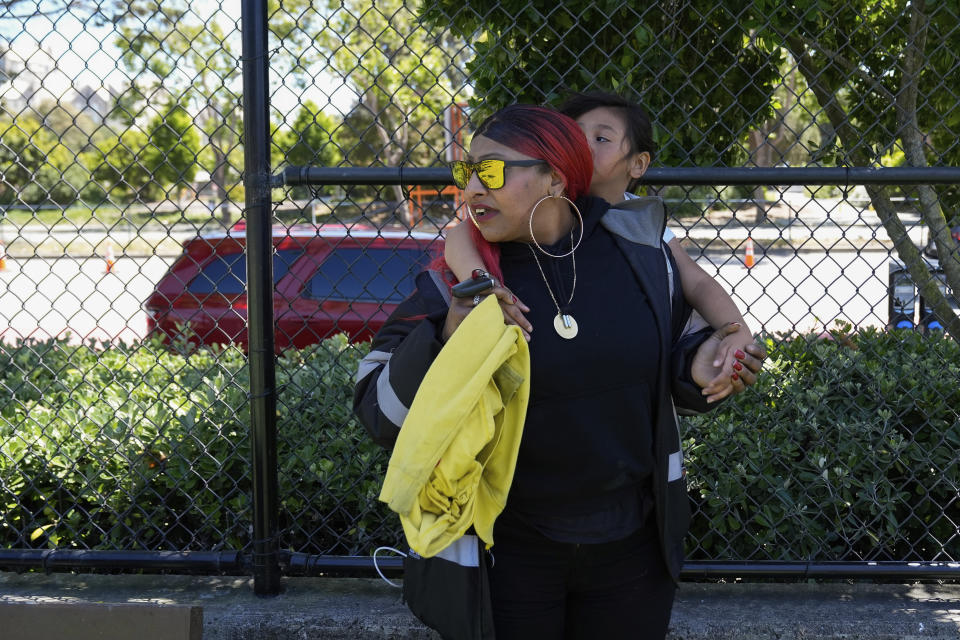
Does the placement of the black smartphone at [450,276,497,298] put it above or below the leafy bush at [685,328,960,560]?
above

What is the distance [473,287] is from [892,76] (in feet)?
9.86

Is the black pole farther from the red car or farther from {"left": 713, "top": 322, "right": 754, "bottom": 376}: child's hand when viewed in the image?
the red car

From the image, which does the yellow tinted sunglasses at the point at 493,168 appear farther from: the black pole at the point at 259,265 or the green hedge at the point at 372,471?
the green hedge at the point at 372,471

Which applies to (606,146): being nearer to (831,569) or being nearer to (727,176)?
(727,176)

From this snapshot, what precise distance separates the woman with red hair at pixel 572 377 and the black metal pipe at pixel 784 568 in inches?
41.6

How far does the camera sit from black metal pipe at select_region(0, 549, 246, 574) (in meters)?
2.97

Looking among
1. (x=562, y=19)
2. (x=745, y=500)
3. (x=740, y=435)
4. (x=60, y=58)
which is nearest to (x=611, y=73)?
(x=562, y=19)

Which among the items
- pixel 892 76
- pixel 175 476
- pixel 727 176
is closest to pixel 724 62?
pixel 892 76

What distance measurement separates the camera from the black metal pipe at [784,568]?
2957mm

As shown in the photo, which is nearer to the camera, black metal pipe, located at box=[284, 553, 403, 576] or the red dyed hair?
the red dyed hair

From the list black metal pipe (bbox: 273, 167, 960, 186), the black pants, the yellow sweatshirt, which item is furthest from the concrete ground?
black metal pipe (bbox: 273, 167, 960, 186)

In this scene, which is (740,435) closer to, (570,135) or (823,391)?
(823,391)

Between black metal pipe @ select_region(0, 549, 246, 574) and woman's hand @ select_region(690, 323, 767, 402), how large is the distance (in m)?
1.85

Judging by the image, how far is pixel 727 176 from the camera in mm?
2695
